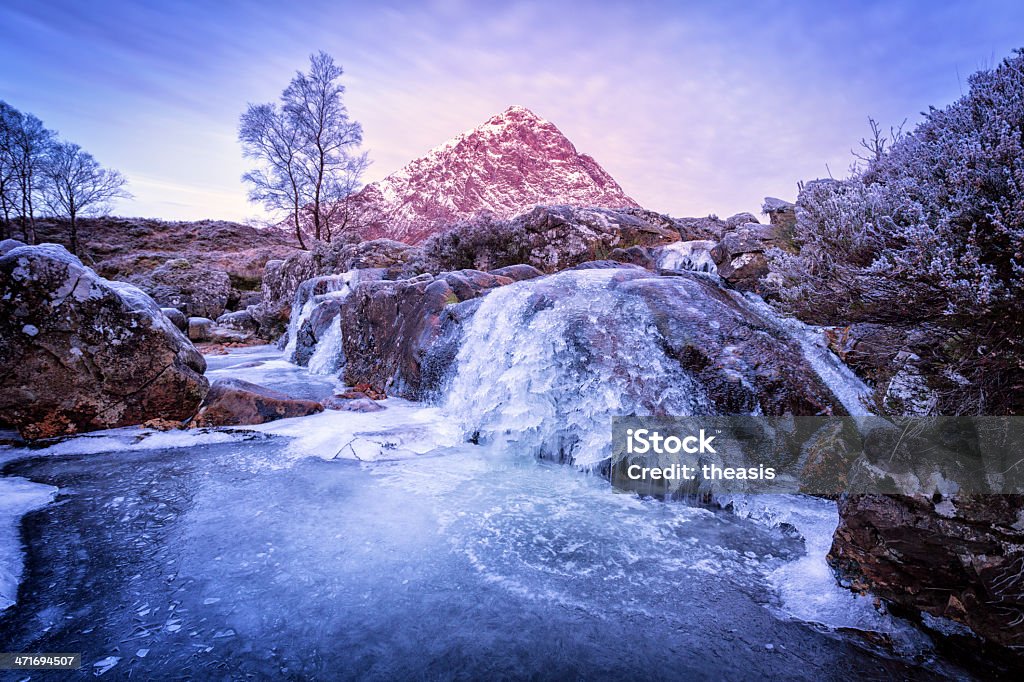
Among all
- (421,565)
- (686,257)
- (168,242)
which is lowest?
(421,565)

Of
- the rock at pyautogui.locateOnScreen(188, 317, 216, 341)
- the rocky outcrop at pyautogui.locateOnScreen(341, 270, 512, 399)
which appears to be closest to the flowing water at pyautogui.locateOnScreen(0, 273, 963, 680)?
the rocky outcrop at pyautogui.locateOnScreen(341, 270, 512, 399)

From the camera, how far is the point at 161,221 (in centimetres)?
3975

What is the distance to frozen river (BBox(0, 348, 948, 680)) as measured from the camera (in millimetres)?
1924

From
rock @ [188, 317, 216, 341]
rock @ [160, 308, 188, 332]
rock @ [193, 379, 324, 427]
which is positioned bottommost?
rock @ [193, 379, 324, 427]

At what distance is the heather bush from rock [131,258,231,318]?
22.9m

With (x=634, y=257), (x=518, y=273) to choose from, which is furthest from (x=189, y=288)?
(x=634, y=257)

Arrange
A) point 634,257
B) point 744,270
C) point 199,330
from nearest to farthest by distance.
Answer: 1. point 744,270
2. point 634,257
3. point 199,330

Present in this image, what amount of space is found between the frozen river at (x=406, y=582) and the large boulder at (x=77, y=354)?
77cm

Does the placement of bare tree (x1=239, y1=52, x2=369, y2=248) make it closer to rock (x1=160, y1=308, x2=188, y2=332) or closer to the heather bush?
rock (x1=160, y1=308, x2=188, y2=332)

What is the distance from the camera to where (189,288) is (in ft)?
62.8

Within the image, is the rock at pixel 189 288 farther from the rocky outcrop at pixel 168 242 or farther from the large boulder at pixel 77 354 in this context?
the large boulder at pixel 77 354

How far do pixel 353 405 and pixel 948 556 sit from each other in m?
6.53

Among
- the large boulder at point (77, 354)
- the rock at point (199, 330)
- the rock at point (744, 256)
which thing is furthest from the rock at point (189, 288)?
the rock at point (744, 256)

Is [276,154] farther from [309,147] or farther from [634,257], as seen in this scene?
[634,257]
